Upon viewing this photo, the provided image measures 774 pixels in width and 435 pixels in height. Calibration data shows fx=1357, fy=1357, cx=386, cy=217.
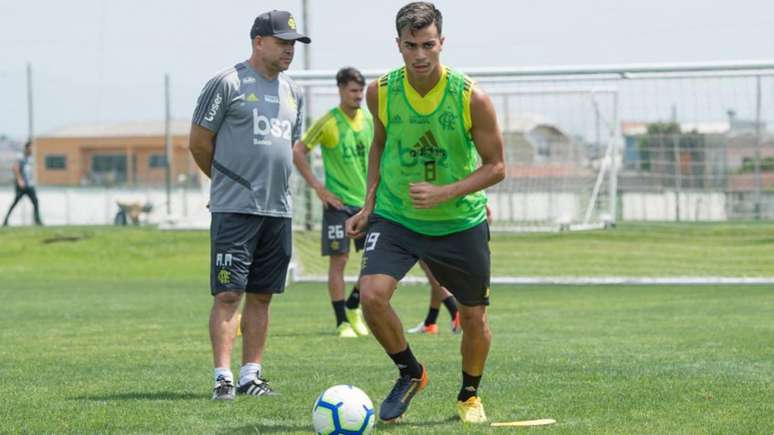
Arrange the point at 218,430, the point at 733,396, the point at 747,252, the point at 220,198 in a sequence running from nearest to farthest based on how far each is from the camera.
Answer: the point at 218,430 < the point at 733,396 < the point at 220,198 < the point at 747,252

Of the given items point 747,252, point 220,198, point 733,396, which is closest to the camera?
point 733,396

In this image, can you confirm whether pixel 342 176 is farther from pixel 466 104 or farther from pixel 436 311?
pixel 466 104

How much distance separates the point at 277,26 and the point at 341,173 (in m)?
4.55

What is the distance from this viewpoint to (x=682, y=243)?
23.2 m

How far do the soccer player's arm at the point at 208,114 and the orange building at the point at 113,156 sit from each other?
3405cm

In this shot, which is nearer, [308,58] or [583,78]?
[583,78]

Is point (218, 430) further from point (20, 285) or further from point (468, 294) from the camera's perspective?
point (20, 285)

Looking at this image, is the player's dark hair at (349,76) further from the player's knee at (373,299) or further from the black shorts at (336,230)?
the player's knee at (373,299)

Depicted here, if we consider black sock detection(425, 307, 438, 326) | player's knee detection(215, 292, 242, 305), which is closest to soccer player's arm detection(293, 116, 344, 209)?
black sock detection(425, 307, 438, 326)

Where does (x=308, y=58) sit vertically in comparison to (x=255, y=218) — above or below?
above

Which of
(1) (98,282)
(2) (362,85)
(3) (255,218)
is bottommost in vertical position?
(1) (98,282)

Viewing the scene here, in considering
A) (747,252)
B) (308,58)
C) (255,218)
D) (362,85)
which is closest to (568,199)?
(747,252)

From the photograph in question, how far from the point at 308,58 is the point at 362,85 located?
15275mm

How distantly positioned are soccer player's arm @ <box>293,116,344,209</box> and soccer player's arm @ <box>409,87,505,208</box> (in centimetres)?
545
